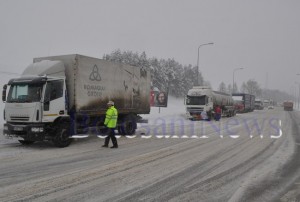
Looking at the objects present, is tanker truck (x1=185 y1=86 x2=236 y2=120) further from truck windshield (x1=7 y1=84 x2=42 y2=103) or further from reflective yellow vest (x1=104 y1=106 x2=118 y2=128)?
truck windshield (x1=7 y1=84 x2=42 y2=103)

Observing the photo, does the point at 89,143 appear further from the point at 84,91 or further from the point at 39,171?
the point at 39,171

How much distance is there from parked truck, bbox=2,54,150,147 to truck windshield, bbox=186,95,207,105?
16215mm

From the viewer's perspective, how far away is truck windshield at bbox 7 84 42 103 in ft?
36.0

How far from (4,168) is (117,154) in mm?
3532

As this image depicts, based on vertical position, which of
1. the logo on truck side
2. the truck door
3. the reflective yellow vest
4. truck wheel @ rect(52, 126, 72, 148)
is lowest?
truck wheel @ rect(52, 126, 72, 148)

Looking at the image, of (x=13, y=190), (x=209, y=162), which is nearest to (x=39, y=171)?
(x=13, y=190)

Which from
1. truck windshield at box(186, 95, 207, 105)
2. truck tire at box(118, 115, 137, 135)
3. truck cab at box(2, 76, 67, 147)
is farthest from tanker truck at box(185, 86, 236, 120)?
truck cab at box(2, 76, 67, 147)

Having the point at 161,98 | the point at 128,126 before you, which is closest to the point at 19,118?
the point at 128,126

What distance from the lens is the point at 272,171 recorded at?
828cm

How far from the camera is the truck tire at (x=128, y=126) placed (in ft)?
52.2

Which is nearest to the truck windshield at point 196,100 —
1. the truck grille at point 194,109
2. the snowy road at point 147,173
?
the truck grille at point 194,109

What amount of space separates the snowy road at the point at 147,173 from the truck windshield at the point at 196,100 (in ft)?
60.0

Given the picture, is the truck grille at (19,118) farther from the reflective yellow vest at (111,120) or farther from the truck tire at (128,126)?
the truck tire at (128,126)

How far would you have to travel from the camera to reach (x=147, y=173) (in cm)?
778
